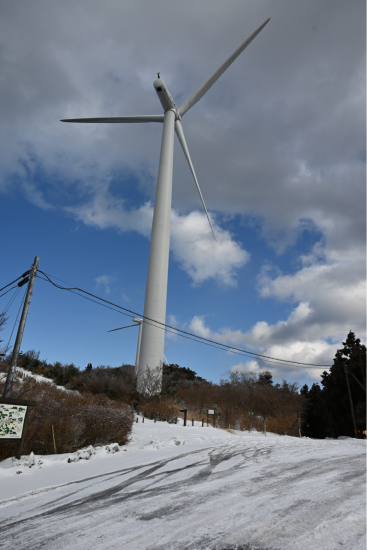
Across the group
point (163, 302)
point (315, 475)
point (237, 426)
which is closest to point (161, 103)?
point (163, 302)

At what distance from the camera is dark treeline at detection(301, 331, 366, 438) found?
3678cm

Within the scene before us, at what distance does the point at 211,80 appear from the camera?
115ft

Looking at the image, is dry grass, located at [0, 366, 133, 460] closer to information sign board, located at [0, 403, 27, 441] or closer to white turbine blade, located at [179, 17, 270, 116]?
information sign board, located at [0, 403, 27, 441]

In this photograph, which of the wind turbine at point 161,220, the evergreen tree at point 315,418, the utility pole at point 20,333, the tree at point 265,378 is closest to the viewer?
the utility pole at point 20,333

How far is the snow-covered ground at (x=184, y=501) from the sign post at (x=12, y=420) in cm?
66

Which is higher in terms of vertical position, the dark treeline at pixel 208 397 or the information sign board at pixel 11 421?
the dark treeline at pixel 208 397

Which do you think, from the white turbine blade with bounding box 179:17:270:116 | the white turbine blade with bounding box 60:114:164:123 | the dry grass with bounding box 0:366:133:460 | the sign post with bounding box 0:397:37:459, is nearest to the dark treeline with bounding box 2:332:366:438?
the dry grass with bounding box 0:366:133:460

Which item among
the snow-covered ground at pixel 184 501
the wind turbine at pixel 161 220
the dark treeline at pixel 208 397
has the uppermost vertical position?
the wind turbine at pixel 161 220

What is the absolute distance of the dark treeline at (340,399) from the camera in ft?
121

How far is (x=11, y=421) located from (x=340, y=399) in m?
38.4

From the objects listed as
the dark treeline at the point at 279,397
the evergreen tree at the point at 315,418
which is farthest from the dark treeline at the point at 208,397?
the evergreen tree at the point at 315,418

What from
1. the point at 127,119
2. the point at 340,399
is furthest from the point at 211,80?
the point at 340,399

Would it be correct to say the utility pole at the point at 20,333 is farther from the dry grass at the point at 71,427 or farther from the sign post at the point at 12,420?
the sign post at the point at 12,420

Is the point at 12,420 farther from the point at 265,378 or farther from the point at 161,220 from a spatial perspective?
the point at 265,378
